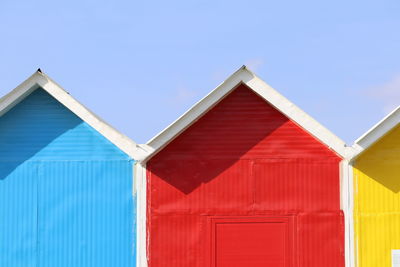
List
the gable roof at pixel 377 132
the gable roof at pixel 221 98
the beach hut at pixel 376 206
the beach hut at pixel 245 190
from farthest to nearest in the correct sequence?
1. the beach hut at pixel 376 206
2. the beach hut at pixel 245 190
3. the gable roof at pixel 377 132
4. the gable roof at pixel 221 98

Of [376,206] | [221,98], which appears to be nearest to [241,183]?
[221,98]

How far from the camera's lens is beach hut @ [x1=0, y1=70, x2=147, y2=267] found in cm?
1432

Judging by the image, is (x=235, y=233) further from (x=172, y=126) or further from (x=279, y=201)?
(x=172, y=126)

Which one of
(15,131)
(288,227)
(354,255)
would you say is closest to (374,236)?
(354,255)

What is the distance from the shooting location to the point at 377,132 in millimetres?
14289

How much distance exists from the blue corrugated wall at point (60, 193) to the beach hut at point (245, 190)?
547mm

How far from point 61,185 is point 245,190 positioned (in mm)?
3737

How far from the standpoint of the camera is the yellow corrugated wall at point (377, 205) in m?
14.5

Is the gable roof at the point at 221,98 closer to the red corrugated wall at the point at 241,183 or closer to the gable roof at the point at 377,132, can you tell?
the red corrugated wall at the point at 241,183

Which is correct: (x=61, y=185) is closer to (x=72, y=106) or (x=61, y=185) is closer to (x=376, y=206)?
(x=72, y=106)

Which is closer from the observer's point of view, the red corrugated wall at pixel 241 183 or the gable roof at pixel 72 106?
the gable roof at pixel 72 106

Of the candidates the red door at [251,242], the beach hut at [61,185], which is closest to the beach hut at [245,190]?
the red door at [251,242]

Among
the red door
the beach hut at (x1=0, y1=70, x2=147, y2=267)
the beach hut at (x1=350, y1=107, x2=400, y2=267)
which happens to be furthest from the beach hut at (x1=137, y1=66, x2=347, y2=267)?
the beach hut at (x1=0, y1=70, x2=147, y2=267)

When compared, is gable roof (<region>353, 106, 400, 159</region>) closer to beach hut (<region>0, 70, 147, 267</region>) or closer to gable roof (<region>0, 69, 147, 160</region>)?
gable roof (<region>0, 69, 147, 160</region>)
